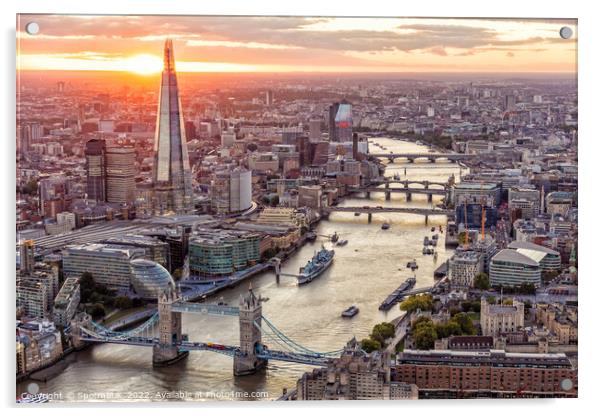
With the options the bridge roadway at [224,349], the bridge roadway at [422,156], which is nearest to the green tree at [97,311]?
the bridge roadway at [224,349]

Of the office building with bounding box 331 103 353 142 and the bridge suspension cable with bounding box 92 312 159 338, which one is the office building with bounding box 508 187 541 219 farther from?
the bridge suspension cable with bounding box 92 312 159 338

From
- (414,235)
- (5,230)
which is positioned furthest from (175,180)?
(5,230)

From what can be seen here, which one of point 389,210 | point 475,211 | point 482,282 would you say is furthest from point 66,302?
point 389,210

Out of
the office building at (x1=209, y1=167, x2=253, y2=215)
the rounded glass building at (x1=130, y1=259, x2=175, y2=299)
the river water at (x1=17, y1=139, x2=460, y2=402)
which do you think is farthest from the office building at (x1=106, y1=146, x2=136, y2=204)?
the rounded glass building at (x1=130, y1=259, x2=175, y2=299)

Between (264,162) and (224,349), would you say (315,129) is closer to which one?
(264,162)

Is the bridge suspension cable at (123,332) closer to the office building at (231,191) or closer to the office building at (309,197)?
the office building at (231,191)

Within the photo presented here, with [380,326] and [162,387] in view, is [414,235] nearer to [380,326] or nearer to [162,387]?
[380,326]
